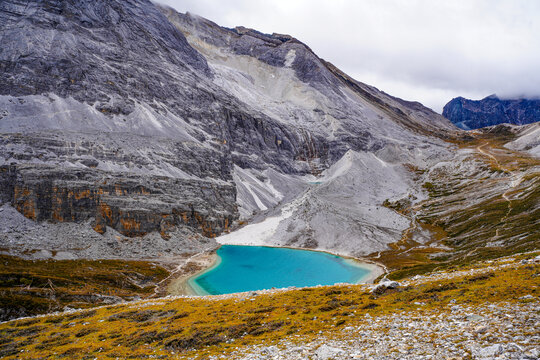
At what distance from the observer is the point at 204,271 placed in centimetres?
8275

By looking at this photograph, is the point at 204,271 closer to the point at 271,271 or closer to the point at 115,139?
the point at 271,271

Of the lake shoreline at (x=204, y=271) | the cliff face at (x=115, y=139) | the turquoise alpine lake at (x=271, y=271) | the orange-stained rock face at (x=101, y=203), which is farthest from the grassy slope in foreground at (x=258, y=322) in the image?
the orange-stained rock face at (x=101, y=203)

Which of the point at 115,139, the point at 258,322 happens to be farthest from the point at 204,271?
the point at 115,139

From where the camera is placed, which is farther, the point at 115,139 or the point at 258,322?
the point at 115,139

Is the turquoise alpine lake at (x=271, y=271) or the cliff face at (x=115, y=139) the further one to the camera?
the cliff face at (x=115, y=139)

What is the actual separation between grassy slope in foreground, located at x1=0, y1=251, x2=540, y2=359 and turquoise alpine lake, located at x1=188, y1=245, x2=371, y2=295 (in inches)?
1435

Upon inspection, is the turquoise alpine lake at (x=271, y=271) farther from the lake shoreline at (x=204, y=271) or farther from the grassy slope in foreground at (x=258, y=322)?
the grassy slope in foreground at (x=258, y=322)

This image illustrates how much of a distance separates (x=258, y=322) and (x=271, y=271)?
61.1 m

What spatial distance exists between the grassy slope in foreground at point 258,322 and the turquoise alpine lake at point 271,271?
36.5m

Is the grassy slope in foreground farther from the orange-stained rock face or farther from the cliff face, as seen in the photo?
the orange-stained rock face

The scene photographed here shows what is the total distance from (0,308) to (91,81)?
13224cm

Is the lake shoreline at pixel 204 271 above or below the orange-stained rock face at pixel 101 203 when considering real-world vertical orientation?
below

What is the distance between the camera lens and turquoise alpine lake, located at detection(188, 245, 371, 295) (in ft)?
232

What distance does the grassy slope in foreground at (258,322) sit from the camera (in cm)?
1866
